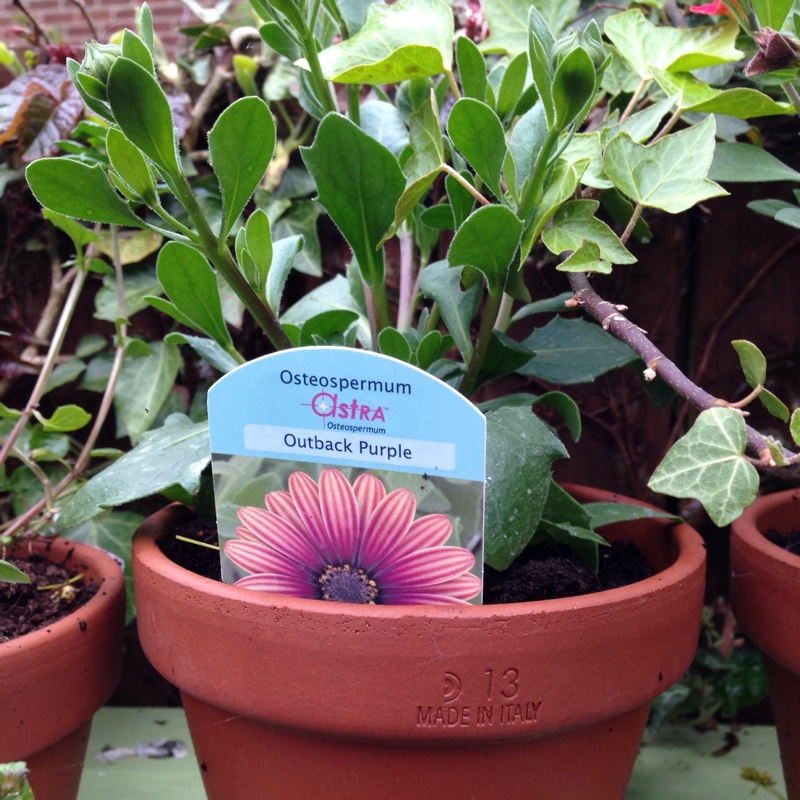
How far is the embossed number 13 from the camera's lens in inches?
19.8

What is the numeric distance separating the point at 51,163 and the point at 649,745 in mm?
826

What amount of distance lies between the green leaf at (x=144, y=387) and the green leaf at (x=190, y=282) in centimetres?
34

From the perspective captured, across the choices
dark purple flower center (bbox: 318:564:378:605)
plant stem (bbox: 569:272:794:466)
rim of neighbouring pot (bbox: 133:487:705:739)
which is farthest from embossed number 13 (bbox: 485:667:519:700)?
plant stem (bbox: 569:272:794:466)

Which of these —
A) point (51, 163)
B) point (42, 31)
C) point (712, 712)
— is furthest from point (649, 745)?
point (42, 31)

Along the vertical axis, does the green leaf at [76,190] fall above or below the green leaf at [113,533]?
above

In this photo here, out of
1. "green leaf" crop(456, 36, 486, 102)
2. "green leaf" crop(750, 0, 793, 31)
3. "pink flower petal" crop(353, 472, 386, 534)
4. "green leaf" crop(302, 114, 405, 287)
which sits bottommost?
"pink flower petal" crop(353, 472, 386, 534)

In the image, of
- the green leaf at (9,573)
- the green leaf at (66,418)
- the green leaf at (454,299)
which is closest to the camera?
the green leaf at (9,573)

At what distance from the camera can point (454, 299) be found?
0.71 meters

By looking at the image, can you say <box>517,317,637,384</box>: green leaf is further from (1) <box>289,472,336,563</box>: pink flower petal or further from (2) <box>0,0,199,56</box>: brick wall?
(2) <box>0,0,199,56</box>: brick wall

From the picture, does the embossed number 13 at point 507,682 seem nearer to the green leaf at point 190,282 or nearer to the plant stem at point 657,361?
the plant stem at point 657,361

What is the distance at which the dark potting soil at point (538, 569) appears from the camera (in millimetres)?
594

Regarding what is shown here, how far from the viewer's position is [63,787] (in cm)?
67

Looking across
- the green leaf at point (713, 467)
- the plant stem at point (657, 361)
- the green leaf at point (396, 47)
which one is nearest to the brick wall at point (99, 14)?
the green leaf at point (396, 47)

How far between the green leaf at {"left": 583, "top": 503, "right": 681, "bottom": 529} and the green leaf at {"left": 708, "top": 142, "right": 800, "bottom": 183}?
0.97 feet
